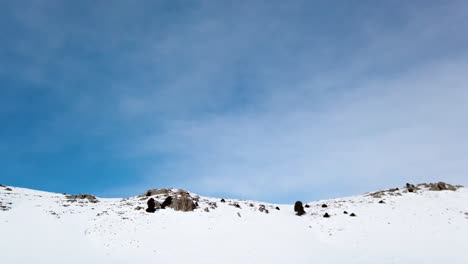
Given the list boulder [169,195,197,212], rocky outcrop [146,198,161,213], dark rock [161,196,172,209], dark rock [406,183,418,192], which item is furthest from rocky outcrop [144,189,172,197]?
dark rock [406,183,418,192]

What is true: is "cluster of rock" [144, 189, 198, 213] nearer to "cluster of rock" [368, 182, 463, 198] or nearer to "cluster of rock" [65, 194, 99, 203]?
"cluster of rock" [65, 194, 99, 203]

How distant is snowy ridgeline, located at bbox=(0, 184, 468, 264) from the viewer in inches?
1324

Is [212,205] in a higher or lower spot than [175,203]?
higher

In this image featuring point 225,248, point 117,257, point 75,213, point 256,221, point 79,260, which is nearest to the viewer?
point 79,260

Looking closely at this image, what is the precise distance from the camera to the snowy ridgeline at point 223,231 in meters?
33.6

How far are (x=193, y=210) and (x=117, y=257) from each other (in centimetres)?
1808

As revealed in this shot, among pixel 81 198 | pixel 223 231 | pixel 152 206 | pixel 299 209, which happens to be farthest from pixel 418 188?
pixel 81 198

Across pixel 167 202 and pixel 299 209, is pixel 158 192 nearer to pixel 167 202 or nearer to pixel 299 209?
Answer: pixel 167 202

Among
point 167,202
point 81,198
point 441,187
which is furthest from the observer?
point 441,187

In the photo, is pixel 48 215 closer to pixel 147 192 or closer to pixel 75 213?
pixel 75 213

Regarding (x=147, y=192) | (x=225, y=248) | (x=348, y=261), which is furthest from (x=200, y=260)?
(x=147, y=192)

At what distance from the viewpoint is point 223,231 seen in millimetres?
42906

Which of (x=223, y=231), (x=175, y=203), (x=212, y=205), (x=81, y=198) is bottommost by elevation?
(x=223, y=231)

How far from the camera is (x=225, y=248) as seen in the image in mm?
37125
